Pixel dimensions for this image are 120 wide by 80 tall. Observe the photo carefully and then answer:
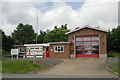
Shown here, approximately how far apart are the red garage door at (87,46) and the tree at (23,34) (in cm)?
4207

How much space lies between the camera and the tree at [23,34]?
271 ft

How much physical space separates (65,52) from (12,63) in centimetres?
1505

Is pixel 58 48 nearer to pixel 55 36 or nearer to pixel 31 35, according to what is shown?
pixel 55 36

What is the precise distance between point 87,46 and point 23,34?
1853 inches

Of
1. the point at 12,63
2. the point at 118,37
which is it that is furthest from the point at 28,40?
the point at 12,63

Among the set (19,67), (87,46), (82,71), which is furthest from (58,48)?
(82,71)

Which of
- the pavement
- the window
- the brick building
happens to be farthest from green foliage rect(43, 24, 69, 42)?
the pavement

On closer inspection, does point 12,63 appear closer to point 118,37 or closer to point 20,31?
point 118,37

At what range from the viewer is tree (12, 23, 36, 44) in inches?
3255

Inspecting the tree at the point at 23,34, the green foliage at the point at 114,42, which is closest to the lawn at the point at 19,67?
the green foliage at the point at 114,42

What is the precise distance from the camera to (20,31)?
84.9m

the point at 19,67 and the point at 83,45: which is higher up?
the point at 83,45

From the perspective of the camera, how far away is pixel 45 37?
69.7 m

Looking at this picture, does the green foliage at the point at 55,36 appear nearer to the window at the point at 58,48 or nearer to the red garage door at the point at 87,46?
the window at the point at 58,48
